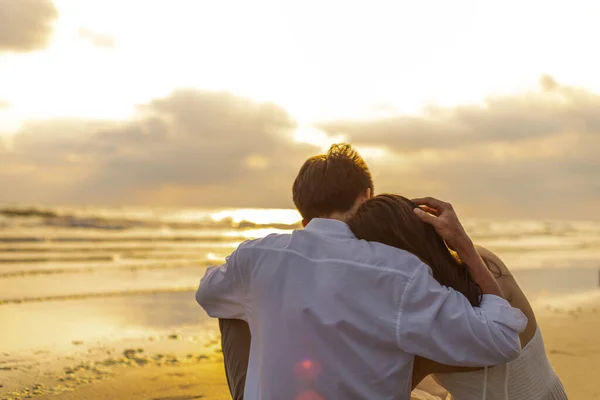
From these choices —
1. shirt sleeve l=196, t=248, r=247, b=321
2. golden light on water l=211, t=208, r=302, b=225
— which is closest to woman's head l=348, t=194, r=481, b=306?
shirt sleeve l=196, t=248, r=247, b=321

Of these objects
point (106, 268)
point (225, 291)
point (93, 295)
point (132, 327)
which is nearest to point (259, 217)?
point (106, 268)

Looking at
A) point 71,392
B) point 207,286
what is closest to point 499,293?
point 207,286

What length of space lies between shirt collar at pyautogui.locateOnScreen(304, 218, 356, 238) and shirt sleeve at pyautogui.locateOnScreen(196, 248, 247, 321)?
30 cm

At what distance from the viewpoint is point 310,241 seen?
6.79 ft

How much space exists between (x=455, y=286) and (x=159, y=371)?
159 inches

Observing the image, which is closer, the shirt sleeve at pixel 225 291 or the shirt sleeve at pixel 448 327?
the shirt sleeve at pixel 448 327

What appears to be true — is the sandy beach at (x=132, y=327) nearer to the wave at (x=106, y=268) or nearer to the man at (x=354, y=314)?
the wave at (x=106, y=268)

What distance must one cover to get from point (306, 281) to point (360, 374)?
0.36 metres

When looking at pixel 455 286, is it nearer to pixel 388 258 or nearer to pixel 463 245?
pixel 463 245

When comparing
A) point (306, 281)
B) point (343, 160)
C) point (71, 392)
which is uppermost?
point (343, 160)

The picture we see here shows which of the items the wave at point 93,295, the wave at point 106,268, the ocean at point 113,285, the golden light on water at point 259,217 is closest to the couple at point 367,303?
the ocean at point 113,285

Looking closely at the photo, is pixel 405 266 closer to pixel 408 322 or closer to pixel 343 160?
pixel 408 322

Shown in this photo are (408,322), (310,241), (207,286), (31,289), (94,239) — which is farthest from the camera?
(94,239)

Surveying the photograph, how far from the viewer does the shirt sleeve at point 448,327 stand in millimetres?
1919
